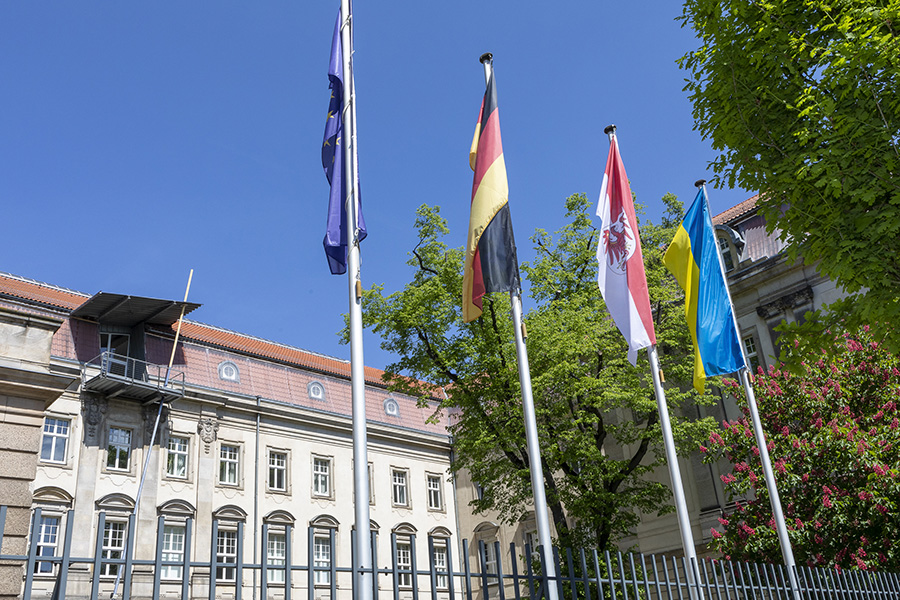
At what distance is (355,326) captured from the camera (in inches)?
353

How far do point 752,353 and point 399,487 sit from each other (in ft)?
66.3

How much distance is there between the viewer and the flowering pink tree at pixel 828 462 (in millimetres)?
17734

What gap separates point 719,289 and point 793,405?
314 inches

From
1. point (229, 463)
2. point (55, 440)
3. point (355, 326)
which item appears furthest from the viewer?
point (229, 463)

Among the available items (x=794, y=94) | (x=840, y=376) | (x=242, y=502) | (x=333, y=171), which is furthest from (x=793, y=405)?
(x=242, y=502)

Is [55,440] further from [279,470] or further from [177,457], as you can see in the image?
[279,470]

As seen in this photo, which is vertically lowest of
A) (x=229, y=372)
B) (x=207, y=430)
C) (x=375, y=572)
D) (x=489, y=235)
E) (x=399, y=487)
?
(x=375, y=572)

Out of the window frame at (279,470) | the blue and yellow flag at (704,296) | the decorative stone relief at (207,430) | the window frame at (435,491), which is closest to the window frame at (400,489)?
the window frame at (435,491)

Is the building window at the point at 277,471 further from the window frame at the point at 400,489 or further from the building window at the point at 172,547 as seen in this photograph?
the window frame at the point at 400,489

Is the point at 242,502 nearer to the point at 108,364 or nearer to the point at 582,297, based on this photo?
the point at 108,364

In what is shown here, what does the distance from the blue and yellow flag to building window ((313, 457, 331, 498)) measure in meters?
26.5

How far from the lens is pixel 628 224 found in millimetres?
12438

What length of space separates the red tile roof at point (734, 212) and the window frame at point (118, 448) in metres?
25.7

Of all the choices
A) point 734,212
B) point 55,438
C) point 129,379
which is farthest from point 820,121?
point 55,438
